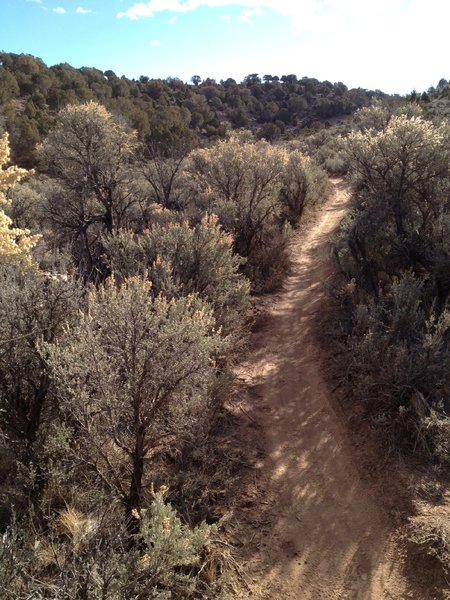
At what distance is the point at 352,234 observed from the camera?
10875 millimetres

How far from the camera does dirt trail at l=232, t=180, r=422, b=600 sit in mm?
4777

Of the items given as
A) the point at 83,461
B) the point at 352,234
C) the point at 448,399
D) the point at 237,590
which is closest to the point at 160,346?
the point at 83,461

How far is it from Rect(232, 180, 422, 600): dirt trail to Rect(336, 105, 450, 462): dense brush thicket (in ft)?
2.82

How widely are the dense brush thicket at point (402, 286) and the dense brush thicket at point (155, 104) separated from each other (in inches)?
689

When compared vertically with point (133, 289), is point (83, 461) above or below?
below

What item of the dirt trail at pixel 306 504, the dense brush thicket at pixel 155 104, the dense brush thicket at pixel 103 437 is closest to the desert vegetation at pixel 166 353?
the dense brush thicket at pixel 103 437

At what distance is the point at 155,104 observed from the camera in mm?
51781

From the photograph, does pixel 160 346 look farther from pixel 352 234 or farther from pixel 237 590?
pixel 352 234

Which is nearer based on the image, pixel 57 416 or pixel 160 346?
pixel 160 346

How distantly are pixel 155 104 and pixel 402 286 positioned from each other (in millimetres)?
51008

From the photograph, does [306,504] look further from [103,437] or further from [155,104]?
[155,104]

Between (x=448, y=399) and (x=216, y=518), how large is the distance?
402 centimetres

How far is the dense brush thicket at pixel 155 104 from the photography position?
1239 inches

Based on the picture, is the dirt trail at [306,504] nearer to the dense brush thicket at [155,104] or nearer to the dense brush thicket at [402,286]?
the dense brush thicket at [402,286]
